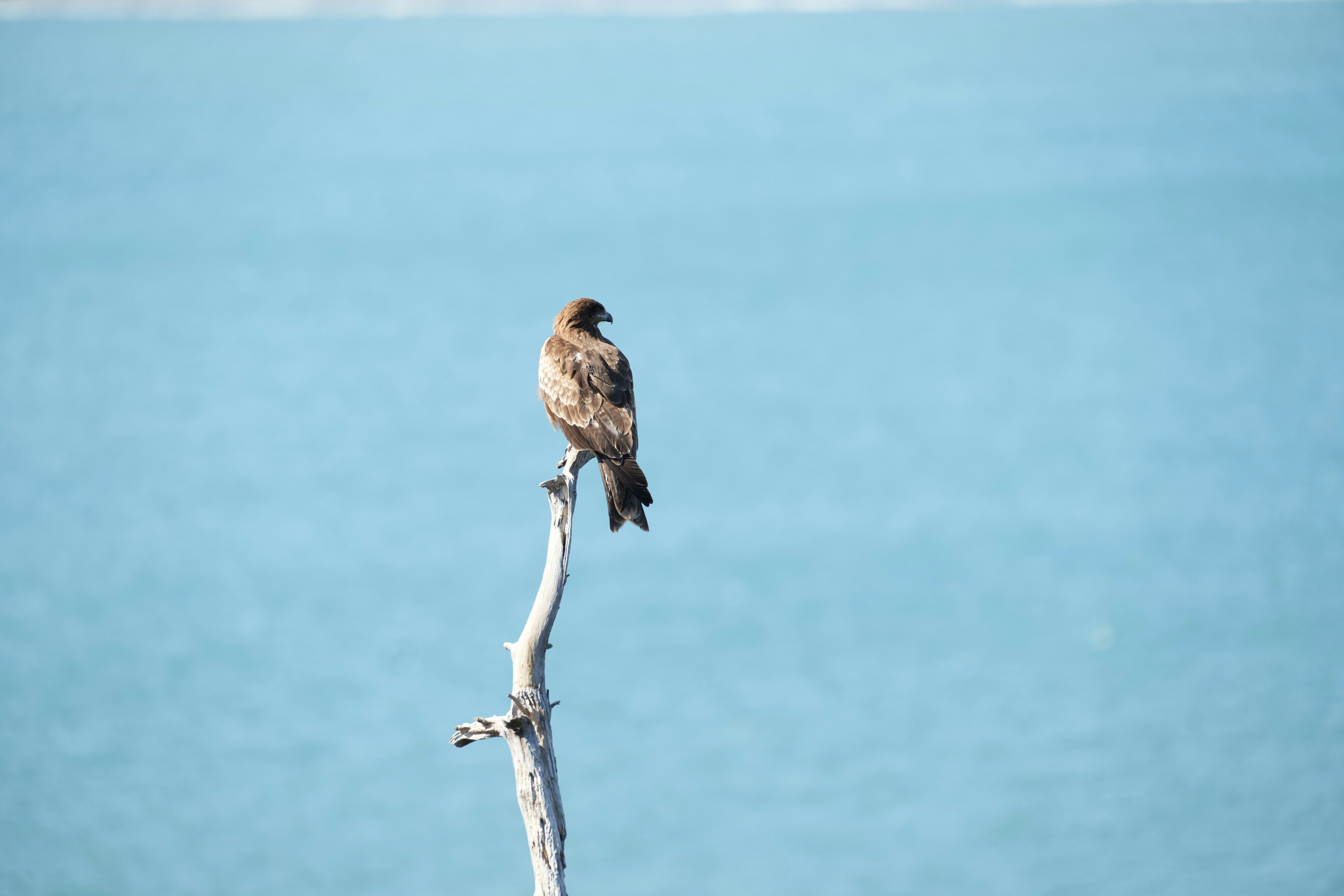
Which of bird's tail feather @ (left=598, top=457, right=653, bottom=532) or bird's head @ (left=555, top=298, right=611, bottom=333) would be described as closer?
bird's tail feather @ (left=598, top=457, right=653, bottom=532)

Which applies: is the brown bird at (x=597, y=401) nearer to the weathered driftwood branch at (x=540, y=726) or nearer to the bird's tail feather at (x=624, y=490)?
the bird's tail feather at (x=624, y=490)

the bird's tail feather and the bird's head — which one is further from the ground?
the bird's head

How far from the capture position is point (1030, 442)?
1790 inches

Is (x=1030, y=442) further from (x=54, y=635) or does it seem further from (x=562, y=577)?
(x=562, y=577)

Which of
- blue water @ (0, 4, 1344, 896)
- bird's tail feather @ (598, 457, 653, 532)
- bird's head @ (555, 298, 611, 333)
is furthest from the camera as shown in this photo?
blue water @ (0, 4, 1344, 896)

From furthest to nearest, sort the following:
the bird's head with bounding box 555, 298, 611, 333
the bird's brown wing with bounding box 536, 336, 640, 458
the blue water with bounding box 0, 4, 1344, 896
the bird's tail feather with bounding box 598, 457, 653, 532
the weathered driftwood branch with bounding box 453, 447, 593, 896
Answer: the blue water with bounding box 0, 4, 1344, 896
the bird's head with bounding box 555, 298, 611, 333
the bird's brown wing with bounding box 536, 336, 640, 458
the bird's tail feather with bounding box 598, 457, 653, 532
the weathered driftwood branch with bounding box 453, 447, 593, 896

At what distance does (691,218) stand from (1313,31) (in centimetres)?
3513

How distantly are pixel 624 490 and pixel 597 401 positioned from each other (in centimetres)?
72

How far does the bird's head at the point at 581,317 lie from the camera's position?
7797 millimetres

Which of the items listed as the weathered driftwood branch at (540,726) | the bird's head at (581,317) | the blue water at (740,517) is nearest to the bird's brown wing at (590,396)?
the bird's head at (581,317)

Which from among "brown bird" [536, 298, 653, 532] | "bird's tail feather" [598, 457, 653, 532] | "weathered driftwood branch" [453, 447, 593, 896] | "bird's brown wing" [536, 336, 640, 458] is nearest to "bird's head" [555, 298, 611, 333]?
"brown bird" [536, 298, 653, 532]

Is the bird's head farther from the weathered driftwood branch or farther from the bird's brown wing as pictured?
the weathered driftwood branch

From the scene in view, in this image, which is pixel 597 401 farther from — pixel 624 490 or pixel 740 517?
pixel 740 517

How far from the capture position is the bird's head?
7.80 meters
